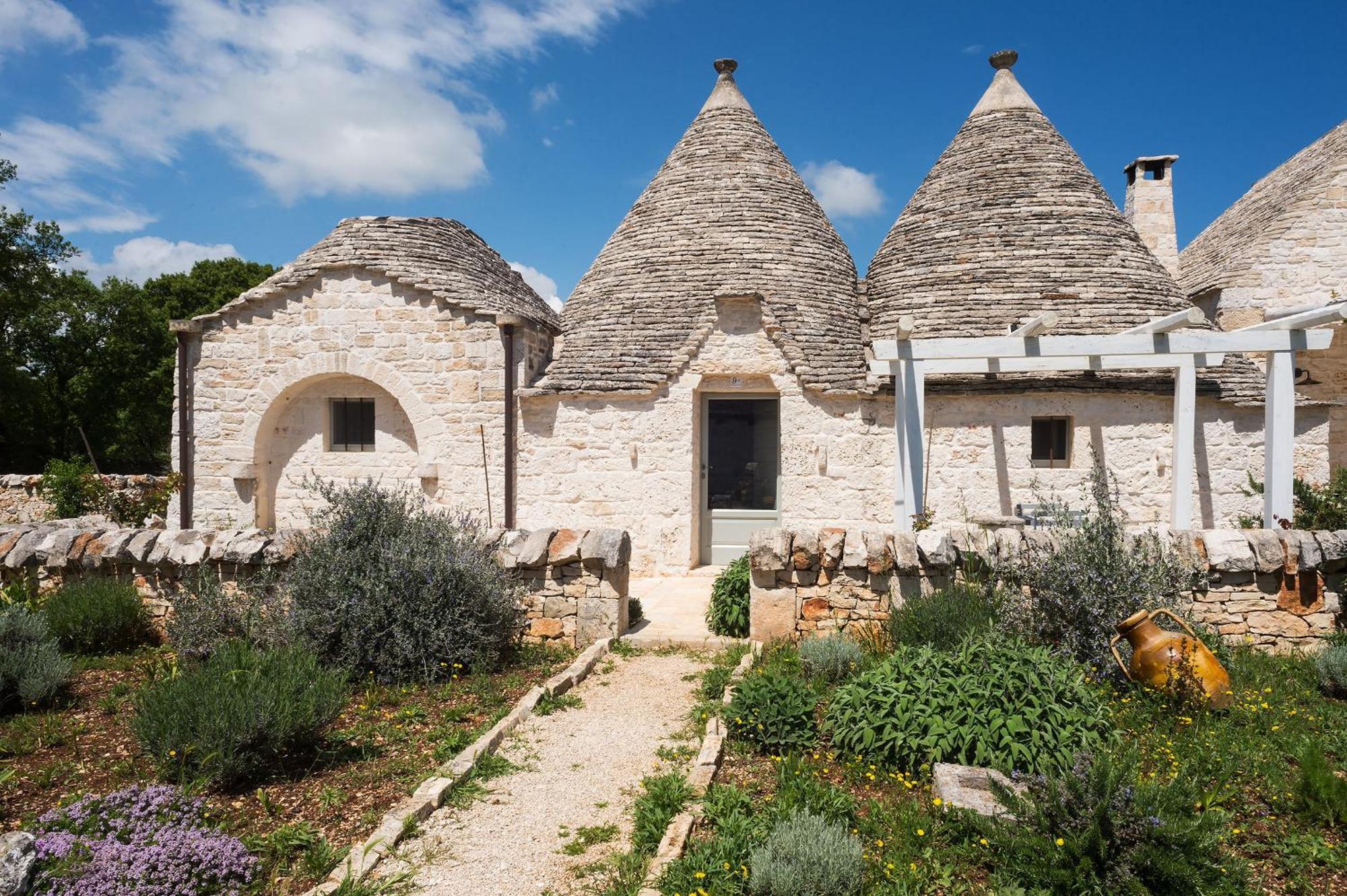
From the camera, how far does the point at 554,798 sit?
3.86m

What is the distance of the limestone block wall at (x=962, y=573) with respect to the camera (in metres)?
5.70

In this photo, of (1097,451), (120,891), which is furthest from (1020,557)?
(120,891)

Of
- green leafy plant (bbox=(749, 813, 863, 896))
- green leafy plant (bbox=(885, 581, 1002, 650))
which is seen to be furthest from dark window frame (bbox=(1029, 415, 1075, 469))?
green leafy plant (bbox=(749, 813, 863, 896))

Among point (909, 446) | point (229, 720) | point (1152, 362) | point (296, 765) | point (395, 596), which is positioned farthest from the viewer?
point (909, 446)

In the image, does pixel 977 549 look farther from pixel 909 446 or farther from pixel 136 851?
pixel 136 851

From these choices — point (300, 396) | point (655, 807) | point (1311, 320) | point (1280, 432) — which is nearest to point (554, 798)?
point (655, 807)

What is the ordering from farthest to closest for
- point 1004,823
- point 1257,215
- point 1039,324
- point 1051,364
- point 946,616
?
point 1257,215, point 1051,364, point 1039,324, point 946,616, point 1004,823

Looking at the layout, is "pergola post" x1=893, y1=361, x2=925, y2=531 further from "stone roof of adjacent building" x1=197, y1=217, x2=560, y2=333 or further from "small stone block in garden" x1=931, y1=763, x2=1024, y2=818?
"small stone block in garden" x1=931, y1=763, x2=1024, y2=818

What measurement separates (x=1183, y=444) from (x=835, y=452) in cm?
410

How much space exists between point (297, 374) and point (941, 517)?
925 centimetres

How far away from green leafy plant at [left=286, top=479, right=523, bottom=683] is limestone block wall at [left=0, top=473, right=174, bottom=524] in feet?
36.7

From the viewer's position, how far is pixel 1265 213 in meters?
12.1

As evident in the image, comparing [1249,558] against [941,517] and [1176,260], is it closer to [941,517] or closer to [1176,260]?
[941,517]

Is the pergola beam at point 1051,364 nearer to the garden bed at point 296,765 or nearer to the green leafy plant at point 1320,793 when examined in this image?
the green leafy plant at point 1320,793
